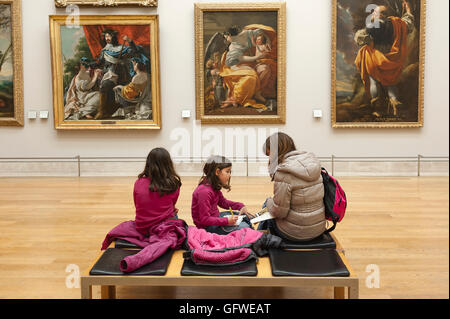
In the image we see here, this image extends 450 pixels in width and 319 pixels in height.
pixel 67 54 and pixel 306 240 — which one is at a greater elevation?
pixel 67 54

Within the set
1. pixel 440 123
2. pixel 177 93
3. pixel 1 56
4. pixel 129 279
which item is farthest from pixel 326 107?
pixel 129 279

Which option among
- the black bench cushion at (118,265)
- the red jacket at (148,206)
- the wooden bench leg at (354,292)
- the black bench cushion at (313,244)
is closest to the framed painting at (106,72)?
the red jacket at (148,206)

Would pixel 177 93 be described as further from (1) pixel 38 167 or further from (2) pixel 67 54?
(1) pixel 38 167

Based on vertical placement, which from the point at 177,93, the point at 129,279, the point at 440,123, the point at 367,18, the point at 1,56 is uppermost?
the point at 367,18

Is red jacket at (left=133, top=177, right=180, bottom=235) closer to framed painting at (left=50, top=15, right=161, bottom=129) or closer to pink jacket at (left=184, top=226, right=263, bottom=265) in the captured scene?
pink jacket at (left=184, top=226, right=263, bottom=265)

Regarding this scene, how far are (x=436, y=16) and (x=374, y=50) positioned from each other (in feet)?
6.00

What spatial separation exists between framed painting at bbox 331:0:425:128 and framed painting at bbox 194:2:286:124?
1.52 meters

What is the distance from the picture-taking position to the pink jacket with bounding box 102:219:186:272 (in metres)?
4.58

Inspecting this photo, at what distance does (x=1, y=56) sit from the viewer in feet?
42.9

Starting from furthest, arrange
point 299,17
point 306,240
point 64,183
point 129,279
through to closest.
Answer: point 299,17, point 64,183, point 306,240, point 129,279

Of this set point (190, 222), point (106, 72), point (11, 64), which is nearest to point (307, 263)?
point (190, 222)

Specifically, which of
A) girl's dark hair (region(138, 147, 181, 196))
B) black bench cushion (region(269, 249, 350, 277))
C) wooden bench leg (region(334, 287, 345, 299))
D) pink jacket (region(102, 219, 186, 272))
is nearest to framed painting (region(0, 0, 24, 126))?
pink jacket (region(102, 219, 186, 272))

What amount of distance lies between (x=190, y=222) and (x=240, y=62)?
6.07 meters

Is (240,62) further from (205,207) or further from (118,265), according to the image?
(118,265)
